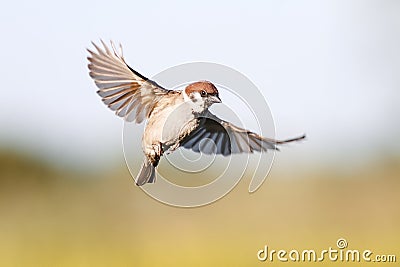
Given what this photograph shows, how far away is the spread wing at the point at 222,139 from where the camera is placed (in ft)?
1.86

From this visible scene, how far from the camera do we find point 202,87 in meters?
0.55

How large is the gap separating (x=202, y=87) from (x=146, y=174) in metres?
0.08

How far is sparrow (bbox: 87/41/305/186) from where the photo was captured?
51 cm

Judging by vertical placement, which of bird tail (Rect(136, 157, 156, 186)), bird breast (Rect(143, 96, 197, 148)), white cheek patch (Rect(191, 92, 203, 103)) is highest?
white cheek patch (Rect(191, 92, 203, 103))

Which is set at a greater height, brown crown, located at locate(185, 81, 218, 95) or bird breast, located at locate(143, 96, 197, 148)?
brown crown, located at locate(185, 81, 218, 95)

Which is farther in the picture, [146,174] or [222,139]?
[222,139]

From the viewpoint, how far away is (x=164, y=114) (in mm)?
533

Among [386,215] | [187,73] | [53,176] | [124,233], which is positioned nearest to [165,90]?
[187,73]

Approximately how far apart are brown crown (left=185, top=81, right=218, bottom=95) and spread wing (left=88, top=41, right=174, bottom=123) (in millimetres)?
31

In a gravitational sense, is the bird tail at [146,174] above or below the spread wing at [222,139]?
below

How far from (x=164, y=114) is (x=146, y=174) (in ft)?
0.17

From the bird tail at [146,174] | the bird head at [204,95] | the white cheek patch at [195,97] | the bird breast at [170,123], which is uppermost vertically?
the bird head at [204,95]

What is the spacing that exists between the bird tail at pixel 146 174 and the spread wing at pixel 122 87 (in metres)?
0.04

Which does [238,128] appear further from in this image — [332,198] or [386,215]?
[332,198]
